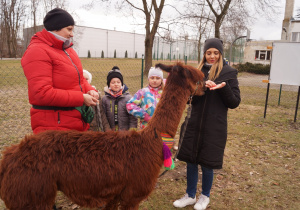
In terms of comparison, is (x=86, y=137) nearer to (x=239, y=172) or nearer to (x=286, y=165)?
(x=239, y=172)

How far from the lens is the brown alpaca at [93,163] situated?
1712 millimetres

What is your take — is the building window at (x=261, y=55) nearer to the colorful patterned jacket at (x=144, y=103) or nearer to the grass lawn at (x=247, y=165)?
the grass lawn at (x=247, y=165)

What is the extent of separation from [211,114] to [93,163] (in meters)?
1.61

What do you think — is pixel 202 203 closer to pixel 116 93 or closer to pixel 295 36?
pixel 116 93

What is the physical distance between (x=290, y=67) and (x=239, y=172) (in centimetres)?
480

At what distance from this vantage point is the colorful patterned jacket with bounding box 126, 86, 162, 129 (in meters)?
3.43

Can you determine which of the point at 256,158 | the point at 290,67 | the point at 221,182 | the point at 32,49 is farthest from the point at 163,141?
the point at 290,67

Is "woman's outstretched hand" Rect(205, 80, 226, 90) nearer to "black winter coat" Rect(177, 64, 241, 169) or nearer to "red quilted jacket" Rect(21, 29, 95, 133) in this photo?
"black winter coat" Rect(177, 64, 241, 169)

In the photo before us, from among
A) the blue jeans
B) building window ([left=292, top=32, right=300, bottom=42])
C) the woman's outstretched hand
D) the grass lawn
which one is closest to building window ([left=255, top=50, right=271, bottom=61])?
building window ([left=292, top=32, right=300, bottom=42])

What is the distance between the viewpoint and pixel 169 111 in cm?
216

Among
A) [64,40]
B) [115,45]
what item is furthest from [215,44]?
[115,45]

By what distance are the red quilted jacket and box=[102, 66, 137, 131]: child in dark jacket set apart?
1.10 meters

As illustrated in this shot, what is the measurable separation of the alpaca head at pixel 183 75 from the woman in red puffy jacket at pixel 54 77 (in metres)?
0.80

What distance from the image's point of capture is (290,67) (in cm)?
735
